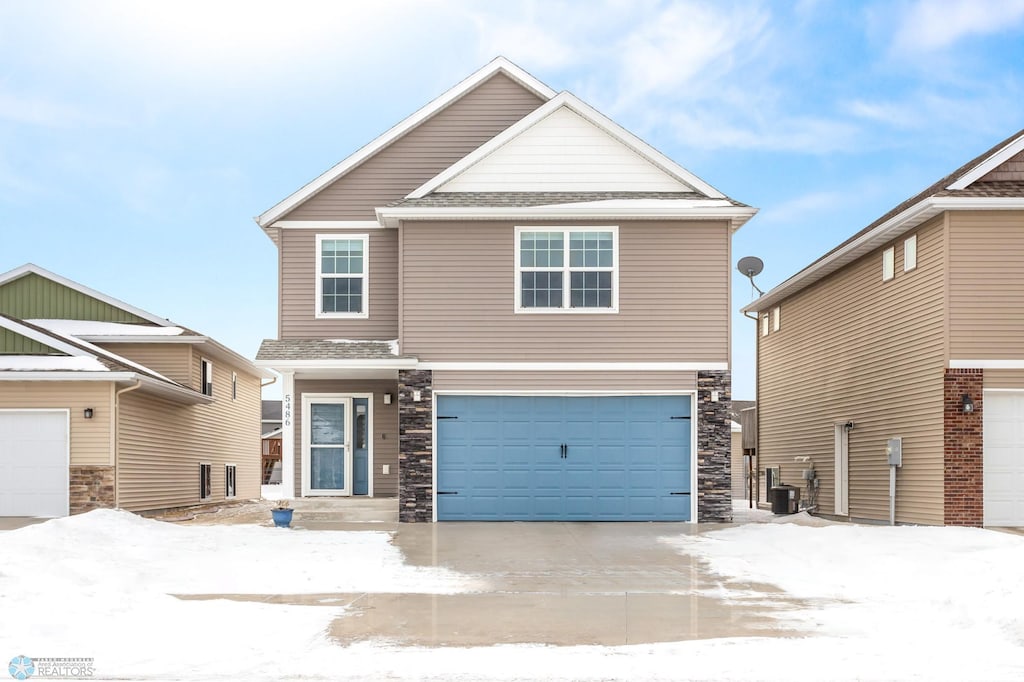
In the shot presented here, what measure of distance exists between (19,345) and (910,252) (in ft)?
57.2

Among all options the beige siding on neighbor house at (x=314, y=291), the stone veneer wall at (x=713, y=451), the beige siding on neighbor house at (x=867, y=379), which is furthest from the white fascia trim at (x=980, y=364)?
the beige siding on neighbor house at (x=314, y=291)

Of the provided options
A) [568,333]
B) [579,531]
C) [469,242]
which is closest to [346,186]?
[469,242]

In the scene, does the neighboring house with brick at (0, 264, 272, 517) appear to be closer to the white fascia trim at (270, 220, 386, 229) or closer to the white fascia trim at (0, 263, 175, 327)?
the white fascia trim at (0, 263, 175, 327)

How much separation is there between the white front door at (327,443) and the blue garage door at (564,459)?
2.66 meters

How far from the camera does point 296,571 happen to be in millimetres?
12125

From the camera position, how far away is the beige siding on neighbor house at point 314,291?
1961 cm

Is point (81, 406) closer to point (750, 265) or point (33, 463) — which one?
point (33, 463)

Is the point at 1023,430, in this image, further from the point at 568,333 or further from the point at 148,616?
the point at 148,616

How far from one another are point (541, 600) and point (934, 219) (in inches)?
432

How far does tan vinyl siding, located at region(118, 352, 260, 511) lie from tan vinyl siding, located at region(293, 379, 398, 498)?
13.6ft

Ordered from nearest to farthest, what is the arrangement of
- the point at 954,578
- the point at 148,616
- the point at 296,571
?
the point at 148,616, the point at 954,578, the point at 296,571

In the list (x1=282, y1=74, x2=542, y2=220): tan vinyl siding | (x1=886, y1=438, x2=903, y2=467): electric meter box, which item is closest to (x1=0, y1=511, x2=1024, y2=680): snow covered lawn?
(x1=886, y1=438, x2=903, y2=467): electric meter box

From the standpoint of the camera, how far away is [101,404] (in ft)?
65.6

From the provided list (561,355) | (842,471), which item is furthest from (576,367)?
(842,471)
